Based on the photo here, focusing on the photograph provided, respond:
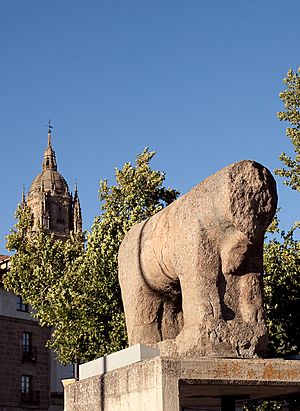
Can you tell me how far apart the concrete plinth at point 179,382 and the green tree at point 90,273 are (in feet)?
35.1

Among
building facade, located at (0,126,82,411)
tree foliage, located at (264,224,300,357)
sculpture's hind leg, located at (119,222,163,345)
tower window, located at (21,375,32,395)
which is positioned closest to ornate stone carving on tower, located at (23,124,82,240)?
building facade, located at (0,126,82,411)

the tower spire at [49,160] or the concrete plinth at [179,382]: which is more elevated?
the tower spire at [49,160]

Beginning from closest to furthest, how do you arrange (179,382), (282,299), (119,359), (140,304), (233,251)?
(179,382) < (233,251) < (119,359) < (140,304) < (282,299)

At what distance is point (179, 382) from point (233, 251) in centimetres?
161

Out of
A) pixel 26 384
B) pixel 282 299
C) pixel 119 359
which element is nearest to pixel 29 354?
pixel 26 384

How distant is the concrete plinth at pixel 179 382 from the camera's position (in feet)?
25.7

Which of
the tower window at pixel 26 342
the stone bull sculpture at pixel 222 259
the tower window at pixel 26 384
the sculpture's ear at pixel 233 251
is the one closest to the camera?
the stone bull sculpture at pixel 222 259

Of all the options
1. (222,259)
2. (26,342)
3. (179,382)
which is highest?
(26,342)

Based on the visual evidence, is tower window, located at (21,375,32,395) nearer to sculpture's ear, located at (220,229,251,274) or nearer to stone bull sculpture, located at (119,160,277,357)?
stone bull sculpture, located at (119,160,277,357)

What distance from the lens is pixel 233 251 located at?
8648mm

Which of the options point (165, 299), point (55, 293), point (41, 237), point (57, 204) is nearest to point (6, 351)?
point (41, 237)

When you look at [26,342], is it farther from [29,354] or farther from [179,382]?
[179,382]

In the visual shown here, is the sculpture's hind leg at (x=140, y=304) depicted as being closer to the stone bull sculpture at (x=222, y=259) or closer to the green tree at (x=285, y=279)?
the stone bull sculpture at (x=222, y=259)

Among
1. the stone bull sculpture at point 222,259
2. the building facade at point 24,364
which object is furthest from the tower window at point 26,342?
the stone bull sculpture at point 222,259
